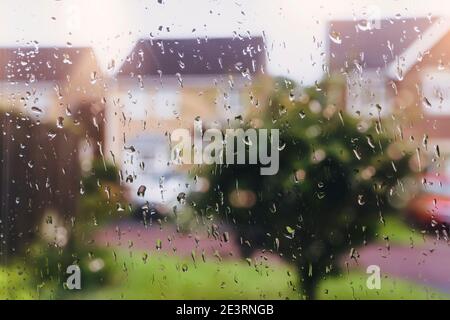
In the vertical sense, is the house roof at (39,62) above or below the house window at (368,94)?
above

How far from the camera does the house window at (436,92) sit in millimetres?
1396

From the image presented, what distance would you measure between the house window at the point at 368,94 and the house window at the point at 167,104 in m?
0.45

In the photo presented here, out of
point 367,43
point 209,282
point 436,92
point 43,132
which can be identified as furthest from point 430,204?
point 43,132

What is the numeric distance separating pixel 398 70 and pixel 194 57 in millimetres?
529

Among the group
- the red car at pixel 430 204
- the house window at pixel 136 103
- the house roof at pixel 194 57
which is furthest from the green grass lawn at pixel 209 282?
the house roof at pixel 194 57

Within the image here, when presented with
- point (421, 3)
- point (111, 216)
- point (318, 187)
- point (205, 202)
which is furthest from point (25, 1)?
point (421, 3)

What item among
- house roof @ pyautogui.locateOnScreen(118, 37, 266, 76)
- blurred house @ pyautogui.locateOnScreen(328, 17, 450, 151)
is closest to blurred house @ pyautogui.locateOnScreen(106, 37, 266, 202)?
house roof @ pyautogui.locateOnScreen(118, 37, 266, 76)

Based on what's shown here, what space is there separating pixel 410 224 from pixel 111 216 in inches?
30.5

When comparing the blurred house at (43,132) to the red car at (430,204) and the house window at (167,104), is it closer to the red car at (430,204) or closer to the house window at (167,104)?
the house window at (167,104)

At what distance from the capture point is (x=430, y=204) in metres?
1.40
